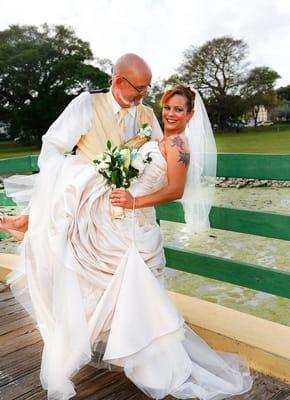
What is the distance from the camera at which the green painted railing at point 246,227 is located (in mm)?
2188

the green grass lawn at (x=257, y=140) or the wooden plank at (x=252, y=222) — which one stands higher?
the wooden plank at (x=252, y=222)

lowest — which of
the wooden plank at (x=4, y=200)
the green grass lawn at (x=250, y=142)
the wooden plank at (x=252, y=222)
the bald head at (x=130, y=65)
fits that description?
the green grass lawn at (x=250, y=142)

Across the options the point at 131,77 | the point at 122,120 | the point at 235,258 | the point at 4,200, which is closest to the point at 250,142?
the point at 235,258

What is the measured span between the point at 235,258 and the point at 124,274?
4219 millimetres

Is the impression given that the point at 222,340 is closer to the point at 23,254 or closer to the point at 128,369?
the point at 128,369

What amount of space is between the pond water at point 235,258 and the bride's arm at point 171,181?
46.2 inches

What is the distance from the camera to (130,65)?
1991 millimetres

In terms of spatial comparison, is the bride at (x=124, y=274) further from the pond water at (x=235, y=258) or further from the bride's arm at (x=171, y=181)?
the pond water at (x=235, y=258)

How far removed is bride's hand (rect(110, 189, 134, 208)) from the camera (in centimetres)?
196

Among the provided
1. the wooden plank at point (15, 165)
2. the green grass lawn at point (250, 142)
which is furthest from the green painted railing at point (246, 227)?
the green grass lawn at point (250, 142)

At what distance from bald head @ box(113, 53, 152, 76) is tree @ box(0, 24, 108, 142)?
80.7 ft

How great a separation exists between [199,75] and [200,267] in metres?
22.5

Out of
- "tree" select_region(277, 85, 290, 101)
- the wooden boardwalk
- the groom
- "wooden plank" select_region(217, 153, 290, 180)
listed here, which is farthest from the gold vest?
"tree" select_region(277, 85, 290, 101)

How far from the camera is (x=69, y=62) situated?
27062 mm
